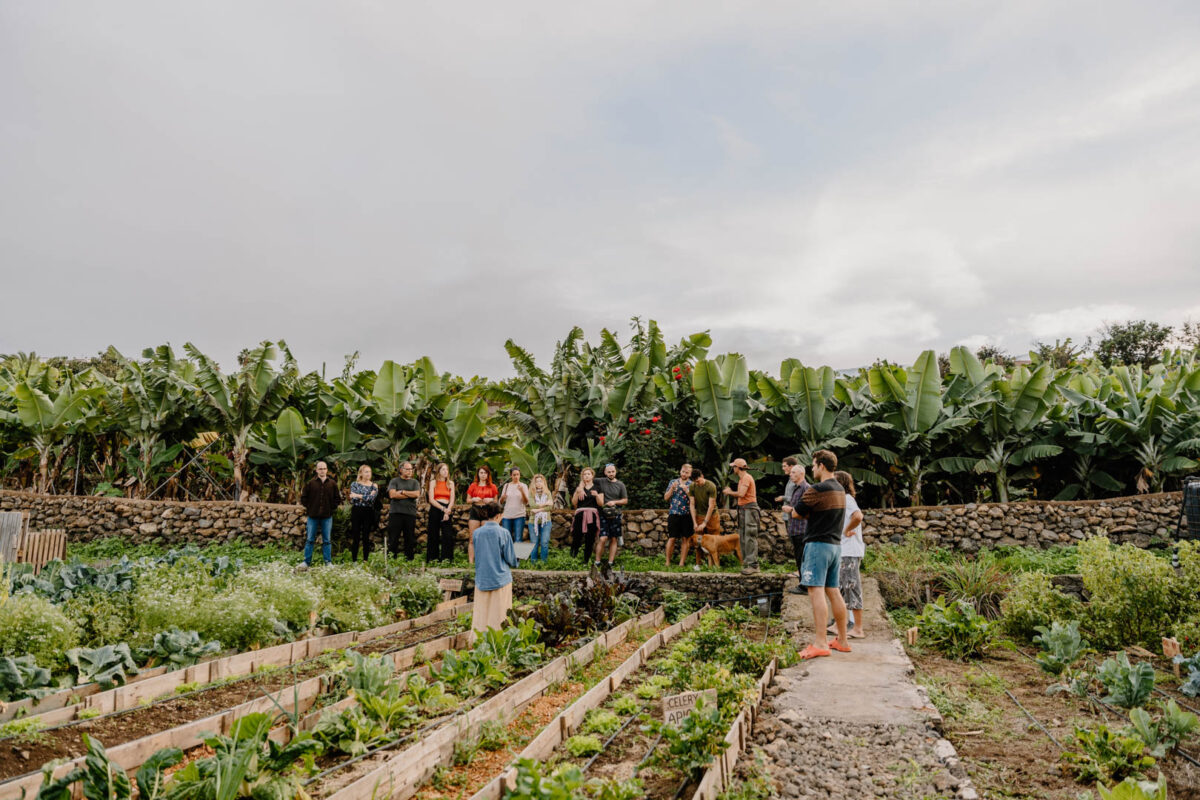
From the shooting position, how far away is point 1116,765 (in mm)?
3775

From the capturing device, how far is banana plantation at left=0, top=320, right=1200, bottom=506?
1305 cm

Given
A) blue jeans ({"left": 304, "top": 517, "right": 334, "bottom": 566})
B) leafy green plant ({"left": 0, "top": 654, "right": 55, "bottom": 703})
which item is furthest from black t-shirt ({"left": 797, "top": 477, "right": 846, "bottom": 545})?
blue jeans ({"left": 304, "top": 517, "right": 334, "bottom": 566})

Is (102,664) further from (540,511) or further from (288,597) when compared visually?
(540,511)

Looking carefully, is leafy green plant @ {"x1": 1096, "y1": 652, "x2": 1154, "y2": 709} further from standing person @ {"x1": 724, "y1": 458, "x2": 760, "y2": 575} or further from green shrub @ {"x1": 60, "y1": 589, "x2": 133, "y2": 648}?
green shrub @ {"x1": 60, "y1": 589, "x2": 133, "y2": 648}

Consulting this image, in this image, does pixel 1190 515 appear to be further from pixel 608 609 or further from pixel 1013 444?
pixel 608 609

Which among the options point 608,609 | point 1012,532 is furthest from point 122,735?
point 1012,532

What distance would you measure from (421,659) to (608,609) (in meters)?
2.38

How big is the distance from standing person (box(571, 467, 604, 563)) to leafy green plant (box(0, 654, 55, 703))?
288 inches

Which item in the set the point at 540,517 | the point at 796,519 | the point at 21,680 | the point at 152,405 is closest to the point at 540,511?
the point at 540,517

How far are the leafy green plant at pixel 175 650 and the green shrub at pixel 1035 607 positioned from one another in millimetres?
7442

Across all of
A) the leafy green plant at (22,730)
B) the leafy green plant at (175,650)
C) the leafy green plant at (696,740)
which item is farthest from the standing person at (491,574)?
the leafy green plant at (696,740)

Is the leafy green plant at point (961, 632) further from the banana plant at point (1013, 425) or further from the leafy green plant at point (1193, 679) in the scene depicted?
the banana plant at point (1013, 425)

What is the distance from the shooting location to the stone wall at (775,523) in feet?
40.9

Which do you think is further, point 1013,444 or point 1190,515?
point 1013,444
